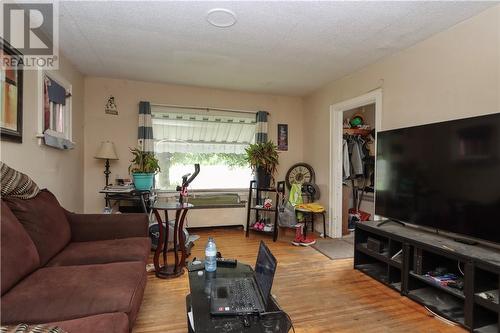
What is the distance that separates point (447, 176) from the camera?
2.11 metres

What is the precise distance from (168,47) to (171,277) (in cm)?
232

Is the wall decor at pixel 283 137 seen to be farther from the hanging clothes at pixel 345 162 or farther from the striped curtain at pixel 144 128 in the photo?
the striped curtain at pixel 144 128

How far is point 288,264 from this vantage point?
300 centimetres

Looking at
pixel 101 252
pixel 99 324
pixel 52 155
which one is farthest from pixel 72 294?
pixel 52 155

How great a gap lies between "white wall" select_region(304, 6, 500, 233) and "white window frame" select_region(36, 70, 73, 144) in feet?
11.4

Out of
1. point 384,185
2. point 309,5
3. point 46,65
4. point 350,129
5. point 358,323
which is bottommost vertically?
point 358,323

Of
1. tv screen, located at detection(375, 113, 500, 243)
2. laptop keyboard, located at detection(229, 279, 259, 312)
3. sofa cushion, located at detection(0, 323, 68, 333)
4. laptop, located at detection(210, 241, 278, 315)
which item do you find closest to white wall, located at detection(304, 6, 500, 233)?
tv screen, located at detection(375, 113, 500, 243)

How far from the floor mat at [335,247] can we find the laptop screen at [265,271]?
186cm

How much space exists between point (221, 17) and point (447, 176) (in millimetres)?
2202

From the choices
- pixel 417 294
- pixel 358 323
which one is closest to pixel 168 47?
pixel 358 323

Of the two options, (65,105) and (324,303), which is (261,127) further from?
(324,303)

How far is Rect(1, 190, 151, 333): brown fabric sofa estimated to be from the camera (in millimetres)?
1205

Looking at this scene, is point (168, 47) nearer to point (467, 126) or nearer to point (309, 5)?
point (309, 5)

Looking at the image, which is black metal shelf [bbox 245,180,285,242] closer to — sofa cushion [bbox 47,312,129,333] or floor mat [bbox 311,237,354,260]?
floor mat [bbox 311,237,354,260]
